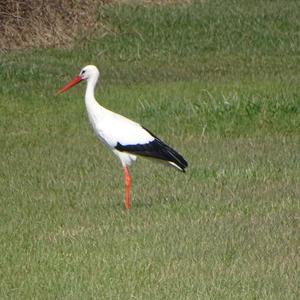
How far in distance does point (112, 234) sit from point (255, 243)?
1.09m

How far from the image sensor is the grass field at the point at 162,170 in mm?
7832

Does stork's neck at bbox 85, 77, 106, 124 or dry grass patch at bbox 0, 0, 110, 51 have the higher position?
stork's neck at bbox 85, 77, 106, 124

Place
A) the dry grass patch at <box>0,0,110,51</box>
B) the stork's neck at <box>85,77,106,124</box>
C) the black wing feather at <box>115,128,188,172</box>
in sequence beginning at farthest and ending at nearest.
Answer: the dry grass patch at <box>0,0,110,51</box> → the stork's neck at <box>85,77,106,124</box> → the black wing feather at <box>115,128,188,172</box>

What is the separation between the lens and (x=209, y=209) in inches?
383

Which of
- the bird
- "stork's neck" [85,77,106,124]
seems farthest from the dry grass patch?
the bird

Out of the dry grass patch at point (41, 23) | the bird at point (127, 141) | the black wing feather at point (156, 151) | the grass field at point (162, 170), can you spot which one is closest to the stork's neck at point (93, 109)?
the bird at point (127, 141)

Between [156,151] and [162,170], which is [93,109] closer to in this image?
[156,151]

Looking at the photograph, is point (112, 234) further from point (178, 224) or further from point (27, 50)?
point (27, 50)

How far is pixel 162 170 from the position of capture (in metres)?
11.7

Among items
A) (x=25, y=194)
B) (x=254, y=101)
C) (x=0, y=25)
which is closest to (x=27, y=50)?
(x=0, y=25)

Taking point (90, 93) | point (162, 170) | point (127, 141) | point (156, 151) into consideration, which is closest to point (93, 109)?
point (90, 93)

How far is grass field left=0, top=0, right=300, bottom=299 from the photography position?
7.83 metres

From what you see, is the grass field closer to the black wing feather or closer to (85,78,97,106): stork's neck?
the black wing feather

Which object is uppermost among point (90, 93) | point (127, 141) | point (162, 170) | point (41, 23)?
point (90, 93)
